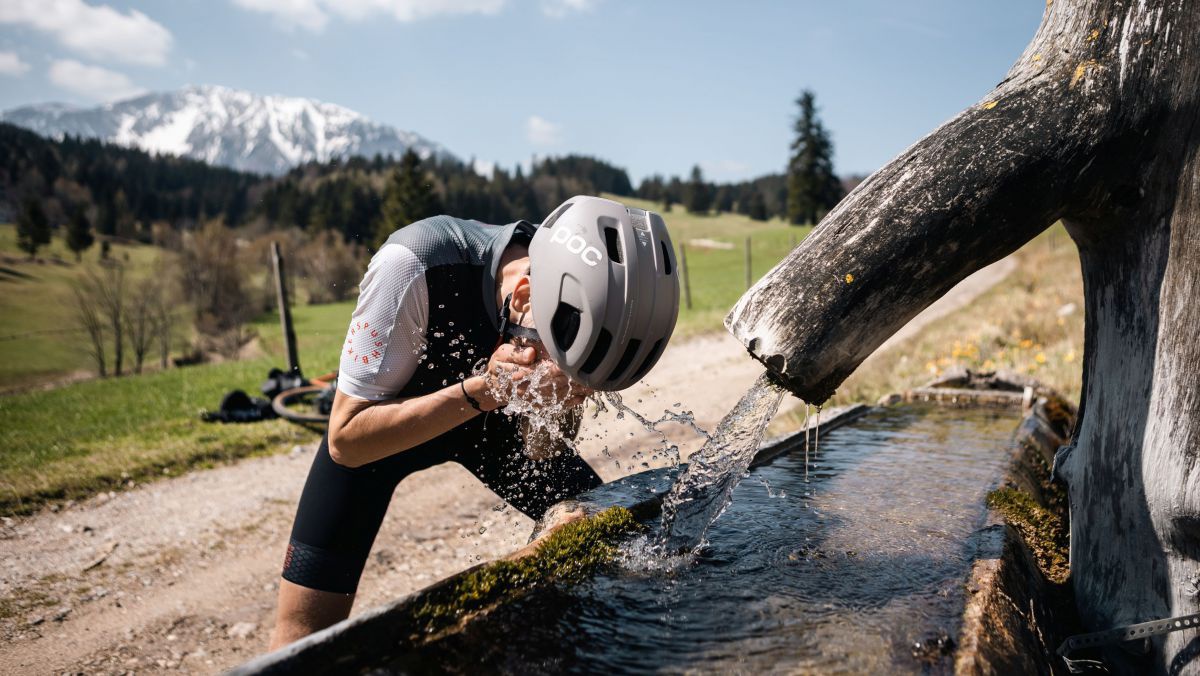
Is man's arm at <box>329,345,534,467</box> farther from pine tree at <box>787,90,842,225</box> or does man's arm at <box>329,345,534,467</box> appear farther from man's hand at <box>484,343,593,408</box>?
pine tree at <box>787,90,842,225</box>

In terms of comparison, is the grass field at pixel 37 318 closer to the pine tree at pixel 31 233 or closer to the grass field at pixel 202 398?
the pine tree at pixel 31 233

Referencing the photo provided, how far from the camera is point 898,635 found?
201 centimetres

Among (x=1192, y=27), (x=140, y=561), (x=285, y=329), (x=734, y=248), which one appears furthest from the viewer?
(x=734, y=248)

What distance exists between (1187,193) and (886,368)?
8.84 m

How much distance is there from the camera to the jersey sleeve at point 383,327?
262cm

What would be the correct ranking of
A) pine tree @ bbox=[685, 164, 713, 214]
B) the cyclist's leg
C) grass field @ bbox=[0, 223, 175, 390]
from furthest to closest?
1. pine tree @ bbox=[685, 164, 713, 214]
2. grass field @ bbox=[0, 223, 175, 390]
3. the cyclist's leg

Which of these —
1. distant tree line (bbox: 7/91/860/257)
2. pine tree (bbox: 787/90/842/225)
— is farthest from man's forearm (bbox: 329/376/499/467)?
pine tree (bbox: 787/90/842/225)

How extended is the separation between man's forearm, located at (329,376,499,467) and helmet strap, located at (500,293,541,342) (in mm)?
258

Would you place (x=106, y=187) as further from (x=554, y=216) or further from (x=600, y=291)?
(x=600, y=291)

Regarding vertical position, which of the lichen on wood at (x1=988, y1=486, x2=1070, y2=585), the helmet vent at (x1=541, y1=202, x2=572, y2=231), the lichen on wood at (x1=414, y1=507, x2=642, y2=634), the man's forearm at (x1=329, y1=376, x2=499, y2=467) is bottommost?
the lichen on wood at (x1=988, y1=486, x2=1070, y2=585)

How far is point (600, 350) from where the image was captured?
2557mm

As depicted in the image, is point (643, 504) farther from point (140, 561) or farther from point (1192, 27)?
point (140, 561)

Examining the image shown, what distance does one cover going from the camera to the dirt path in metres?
4.08

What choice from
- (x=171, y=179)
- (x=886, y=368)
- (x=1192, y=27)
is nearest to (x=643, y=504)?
(x=1192, y=27)
